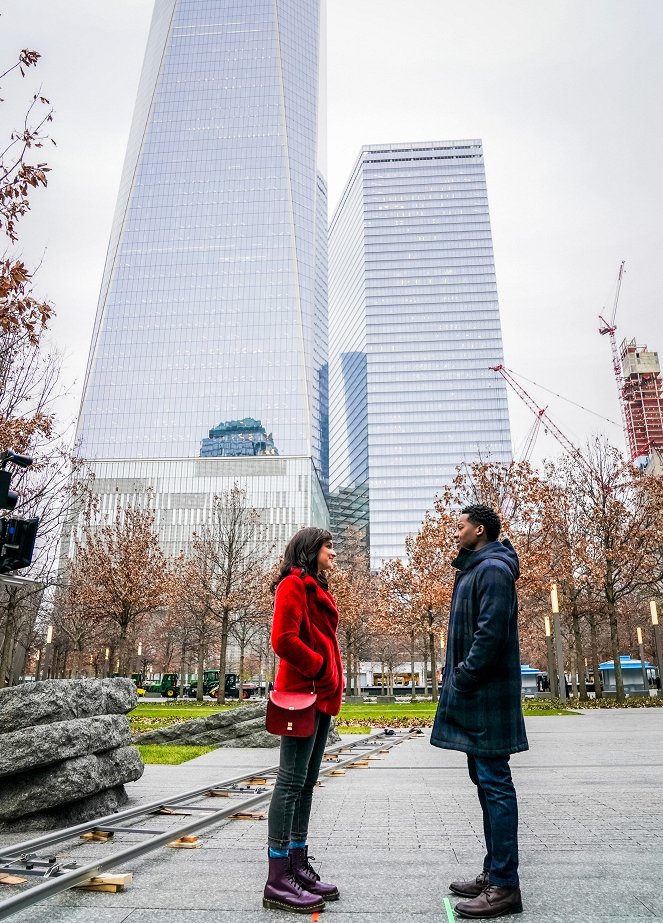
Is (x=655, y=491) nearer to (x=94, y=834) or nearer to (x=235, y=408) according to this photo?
(x=94, y=834)

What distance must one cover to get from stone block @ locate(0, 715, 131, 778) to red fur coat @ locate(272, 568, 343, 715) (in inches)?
92.9

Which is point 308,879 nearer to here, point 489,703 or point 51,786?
point 489,703

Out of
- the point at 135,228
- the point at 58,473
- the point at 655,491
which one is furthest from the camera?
the point at 135,228

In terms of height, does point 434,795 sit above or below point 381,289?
below

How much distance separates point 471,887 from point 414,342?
170279 mm

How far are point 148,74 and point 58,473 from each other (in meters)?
140

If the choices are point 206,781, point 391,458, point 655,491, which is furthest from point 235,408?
point 206,781

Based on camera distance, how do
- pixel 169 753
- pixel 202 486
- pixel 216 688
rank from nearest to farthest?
pixel 169 753
pixel 216 688
pixel 202 486

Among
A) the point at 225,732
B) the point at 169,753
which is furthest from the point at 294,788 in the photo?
the point at 225,732

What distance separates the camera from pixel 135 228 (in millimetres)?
117125

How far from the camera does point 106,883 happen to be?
11.8 feet

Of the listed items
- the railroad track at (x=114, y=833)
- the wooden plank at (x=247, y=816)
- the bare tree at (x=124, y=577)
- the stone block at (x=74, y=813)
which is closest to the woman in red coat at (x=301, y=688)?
the railroad track at (x=114, y=833)

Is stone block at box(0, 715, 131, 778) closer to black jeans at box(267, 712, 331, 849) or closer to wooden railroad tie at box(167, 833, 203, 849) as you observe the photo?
wooden railroad tie at box(167, 833, 203, 849)

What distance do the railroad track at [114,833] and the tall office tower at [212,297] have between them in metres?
93.1
